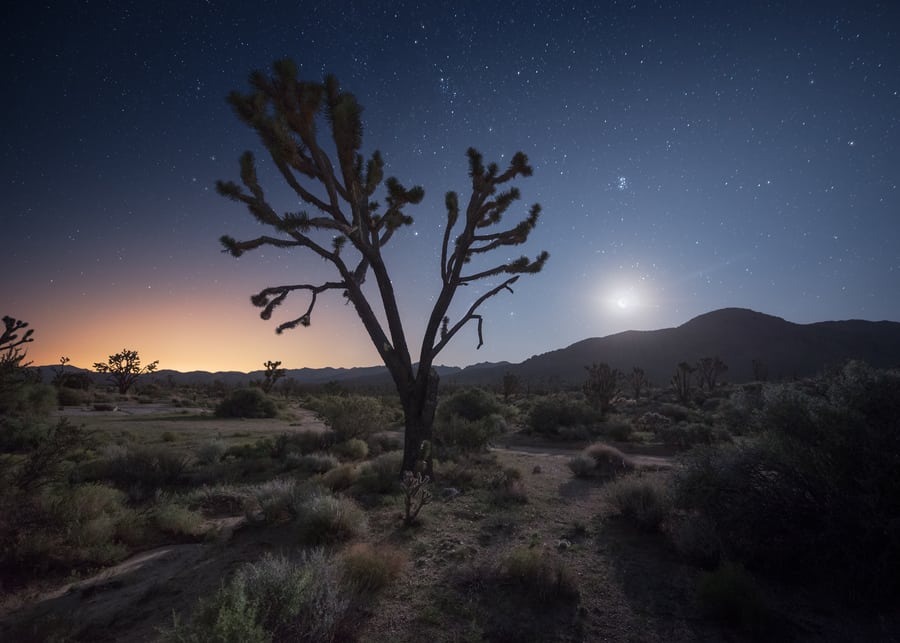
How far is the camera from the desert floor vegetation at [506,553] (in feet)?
11.2

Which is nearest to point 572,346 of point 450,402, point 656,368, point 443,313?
point 656,368

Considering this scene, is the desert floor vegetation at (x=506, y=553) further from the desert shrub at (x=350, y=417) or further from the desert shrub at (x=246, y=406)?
the desert shrub at (x=246, y=406)

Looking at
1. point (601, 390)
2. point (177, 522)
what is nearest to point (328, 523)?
point (177, 522)

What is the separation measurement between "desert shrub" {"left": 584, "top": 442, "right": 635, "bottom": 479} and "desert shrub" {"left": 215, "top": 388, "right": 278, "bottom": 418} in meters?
20.5

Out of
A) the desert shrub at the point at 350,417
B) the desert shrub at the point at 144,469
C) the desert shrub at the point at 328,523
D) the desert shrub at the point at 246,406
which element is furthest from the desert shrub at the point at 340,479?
the desert shrub at the point at 246,406

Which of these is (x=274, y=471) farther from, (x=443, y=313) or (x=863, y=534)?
(x=863, y=534)

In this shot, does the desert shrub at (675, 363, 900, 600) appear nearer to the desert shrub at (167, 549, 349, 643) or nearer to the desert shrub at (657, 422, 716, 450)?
the desert shrub at (167, 549, 349, 643)

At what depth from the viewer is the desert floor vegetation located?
134 inches

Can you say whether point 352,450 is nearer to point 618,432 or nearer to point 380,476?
point 380,476

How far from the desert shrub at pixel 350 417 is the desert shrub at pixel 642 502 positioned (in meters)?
8.62

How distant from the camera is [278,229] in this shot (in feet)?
23.2

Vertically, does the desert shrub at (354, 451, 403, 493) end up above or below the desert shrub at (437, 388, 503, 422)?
below

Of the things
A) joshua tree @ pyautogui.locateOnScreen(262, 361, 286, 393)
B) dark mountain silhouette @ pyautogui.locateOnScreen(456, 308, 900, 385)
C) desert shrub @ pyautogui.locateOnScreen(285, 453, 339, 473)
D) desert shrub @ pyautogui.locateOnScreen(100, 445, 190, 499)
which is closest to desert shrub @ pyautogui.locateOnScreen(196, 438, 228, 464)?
desert shrub @ pyautogui.locateOnScreen(100, 445, 190, 499)

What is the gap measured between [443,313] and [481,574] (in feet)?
17.3
